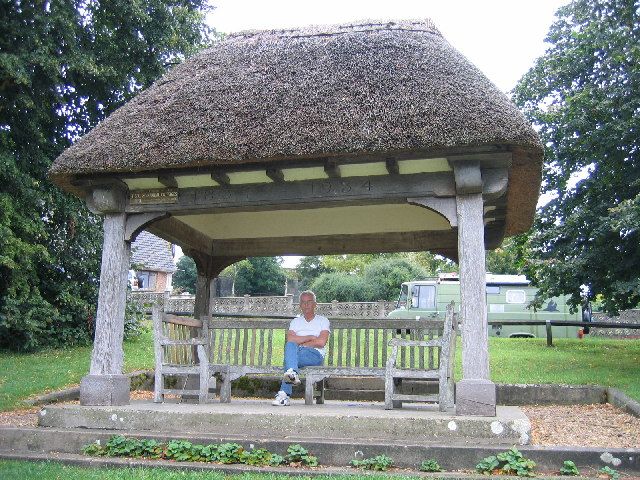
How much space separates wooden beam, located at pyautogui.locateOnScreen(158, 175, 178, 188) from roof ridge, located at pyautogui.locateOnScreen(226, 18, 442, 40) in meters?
3.13

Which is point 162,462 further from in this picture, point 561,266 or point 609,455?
point 561,266

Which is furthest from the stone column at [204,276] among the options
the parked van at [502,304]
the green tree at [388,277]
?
the green tree at [388,277]

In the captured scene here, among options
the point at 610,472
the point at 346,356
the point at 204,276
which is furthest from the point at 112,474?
the point at 204,276

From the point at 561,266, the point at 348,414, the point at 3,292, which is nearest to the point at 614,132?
the point at 561,266

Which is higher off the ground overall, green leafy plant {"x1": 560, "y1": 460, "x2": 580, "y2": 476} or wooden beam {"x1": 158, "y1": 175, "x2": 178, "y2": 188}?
wooden beam {"x1": 158, "y1": 175, "x2": 178, "y2": 188}

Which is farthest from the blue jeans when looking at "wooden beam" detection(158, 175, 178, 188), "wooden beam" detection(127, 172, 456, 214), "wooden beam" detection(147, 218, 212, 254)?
"wooden beam" detection(147, 218, 212, 254)

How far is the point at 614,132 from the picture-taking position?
11570 millimetres

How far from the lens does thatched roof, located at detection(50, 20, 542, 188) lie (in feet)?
21.1

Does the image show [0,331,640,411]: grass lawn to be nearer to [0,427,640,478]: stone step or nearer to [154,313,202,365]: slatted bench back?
[154,313,202,365]: slatted bench back

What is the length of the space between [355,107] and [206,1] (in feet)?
36.4

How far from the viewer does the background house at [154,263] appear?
38688mm

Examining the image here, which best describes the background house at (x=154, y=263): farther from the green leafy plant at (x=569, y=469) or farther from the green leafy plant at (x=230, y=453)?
the green leafy plant at (x=569, y=469)

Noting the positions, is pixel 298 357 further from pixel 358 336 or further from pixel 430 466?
pixel 430 466

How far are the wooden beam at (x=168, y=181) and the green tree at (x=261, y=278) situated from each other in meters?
37.2
